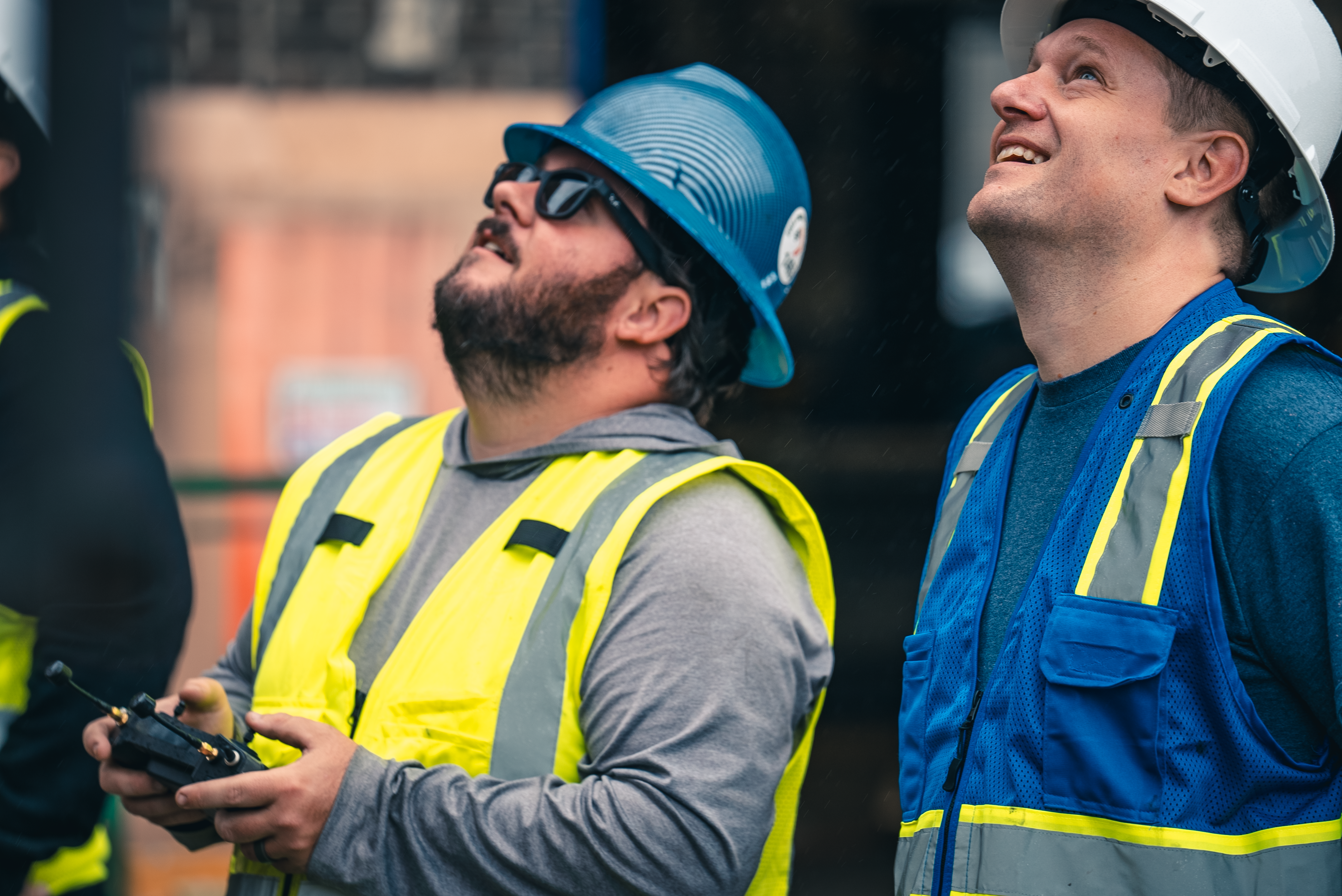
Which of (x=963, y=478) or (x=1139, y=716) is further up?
(x=963, y=478)

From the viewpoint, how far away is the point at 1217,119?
6.29 ft

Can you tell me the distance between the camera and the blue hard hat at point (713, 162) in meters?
2.68

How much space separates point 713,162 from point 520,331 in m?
0.56

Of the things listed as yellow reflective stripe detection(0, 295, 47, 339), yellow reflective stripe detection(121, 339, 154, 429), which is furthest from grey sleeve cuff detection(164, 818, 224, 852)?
yellow reflective stripe detection(0, 295, 47, 339)

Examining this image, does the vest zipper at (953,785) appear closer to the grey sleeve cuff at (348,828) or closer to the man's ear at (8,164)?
the grey sleeve cuff at (348,828)

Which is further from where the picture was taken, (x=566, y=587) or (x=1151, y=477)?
(x=566, y=587)

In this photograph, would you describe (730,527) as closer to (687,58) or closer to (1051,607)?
(1051,607)

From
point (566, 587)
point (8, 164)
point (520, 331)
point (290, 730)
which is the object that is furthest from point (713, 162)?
point (8, 164)

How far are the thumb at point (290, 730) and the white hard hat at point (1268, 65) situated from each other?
5.35 feet

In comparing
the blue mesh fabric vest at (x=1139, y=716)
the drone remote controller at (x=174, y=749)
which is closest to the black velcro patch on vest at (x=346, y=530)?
the drone remote controller at (x=174, y=749)

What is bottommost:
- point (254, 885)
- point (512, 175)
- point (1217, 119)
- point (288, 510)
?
point (254, 885)

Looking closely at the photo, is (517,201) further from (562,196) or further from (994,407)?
(994,407)

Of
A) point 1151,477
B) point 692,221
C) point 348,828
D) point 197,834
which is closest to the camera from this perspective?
point 1151,477

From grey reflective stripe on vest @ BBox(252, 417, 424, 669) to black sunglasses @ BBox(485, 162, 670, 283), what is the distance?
63 cm
